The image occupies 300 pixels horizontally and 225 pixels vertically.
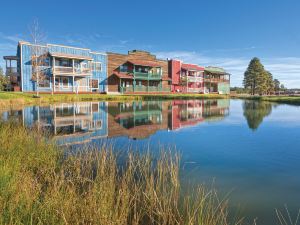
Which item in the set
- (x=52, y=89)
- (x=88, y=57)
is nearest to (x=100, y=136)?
(x=52, y=89)

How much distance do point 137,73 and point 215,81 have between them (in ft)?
94.4

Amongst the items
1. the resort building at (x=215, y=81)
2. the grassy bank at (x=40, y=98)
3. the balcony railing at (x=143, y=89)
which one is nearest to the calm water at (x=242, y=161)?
the grassy bank at (x=40, y=98)

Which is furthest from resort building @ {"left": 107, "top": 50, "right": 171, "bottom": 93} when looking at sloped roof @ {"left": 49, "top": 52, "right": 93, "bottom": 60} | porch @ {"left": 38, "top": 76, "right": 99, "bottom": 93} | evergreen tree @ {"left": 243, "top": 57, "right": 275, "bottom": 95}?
evergreen tree @ {"left": 243, "top": 57, "right": 275, "bottom": 95}

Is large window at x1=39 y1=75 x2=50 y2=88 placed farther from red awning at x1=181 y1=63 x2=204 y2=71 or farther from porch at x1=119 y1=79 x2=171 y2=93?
red awning at x1=181 y1=63 x2=204 y2=71

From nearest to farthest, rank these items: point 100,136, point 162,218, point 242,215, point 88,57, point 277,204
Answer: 1. point 162,218
2. point 242,215
3. point 277,204
4. point 100,136
5. point 88,57

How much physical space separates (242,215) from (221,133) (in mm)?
→ 8322

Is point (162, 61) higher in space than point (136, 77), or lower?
higher

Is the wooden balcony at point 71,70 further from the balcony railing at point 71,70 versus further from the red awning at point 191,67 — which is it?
the red awning at point 191,67

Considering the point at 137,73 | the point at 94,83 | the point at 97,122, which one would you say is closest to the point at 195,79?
the point at 137,73

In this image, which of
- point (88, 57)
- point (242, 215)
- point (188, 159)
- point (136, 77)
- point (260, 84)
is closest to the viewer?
point (242, 215)

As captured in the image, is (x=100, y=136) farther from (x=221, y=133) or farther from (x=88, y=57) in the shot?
(x=88, y=57)

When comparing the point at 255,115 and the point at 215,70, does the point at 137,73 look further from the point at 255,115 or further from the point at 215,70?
the point at 255,115

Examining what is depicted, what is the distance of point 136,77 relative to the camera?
4894cm

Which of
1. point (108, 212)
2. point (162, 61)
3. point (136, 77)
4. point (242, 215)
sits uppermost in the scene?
point (162, 61)
